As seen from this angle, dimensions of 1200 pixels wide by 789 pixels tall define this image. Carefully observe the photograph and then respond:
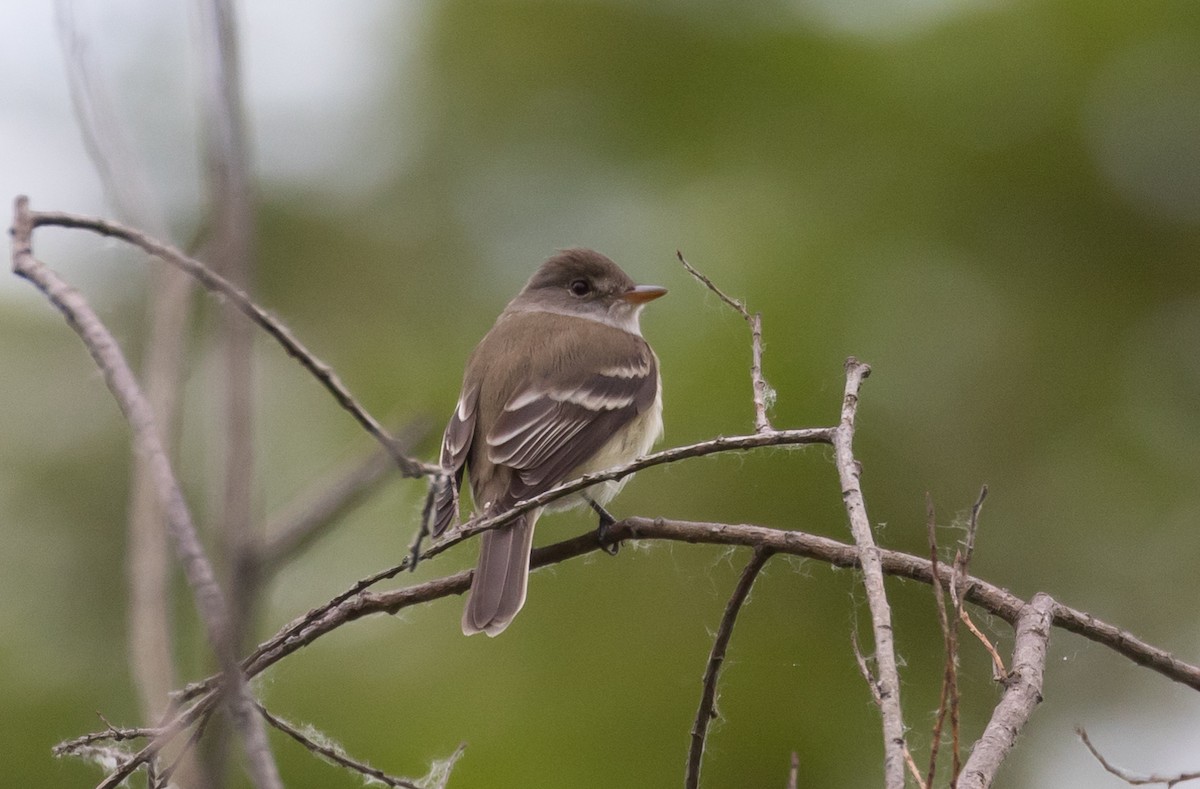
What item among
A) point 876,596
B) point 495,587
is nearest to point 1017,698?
point 876,596

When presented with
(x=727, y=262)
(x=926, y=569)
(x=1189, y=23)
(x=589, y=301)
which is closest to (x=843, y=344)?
(x=727, y=262)

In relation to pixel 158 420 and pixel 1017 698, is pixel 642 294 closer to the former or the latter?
pixel 1017 698

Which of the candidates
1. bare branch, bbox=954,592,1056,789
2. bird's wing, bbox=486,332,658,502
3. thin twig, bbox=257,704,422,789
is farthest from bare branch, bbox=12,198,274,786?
bird's wing, bbox=486,332,658,502

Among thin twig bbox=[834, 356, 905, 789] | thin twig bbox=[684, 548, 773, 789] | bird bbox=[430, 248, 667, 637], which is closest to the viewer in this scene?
thin twig bbox=[834, 356, 905, 789]

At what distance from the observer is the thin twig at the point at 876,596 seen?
1.35 metres

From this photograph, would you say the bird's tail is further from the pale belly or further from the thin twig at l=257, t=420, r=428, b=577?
the thin twig at l=257, t=420, r=428, b=577

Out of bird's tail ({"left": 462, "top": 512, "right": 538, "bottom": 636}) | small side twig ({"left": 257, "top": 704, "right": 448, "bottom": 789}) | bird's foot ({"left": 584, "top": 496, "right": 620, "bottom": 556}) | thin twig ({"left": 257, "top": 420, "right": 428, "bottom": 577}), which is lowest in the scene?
small side twig ({"left": 257, "top": 704, "right": 448, "bottom": 789})

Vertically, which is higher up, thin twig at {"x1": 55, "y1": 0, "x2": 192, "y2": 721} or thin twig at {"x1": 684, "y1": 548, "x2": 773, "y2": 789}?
thin twig at {"x1": 55, "y1": 0, "x2": 192, "y2": 721}

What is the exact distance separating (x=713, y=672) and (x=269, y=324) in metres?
1.42

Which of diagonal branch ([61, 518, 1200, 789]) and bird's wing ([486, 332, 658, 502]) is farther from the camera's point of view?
bird's wing ([486, 332, 658, 502])

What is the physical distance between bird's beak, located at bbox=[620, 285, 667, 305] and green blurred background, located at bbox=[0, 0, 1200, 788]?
0.60 m

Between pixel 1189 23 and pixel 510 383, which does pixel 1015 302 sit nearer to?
pixel 1189 23

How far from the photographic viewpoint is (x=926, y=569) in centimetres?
239

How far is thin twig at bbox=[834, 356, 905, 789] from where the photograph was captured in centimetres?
135
